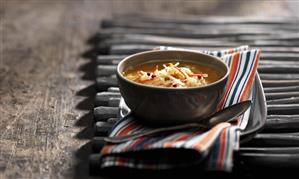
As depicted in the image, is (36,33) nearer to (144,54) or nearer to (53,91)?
(53,91)

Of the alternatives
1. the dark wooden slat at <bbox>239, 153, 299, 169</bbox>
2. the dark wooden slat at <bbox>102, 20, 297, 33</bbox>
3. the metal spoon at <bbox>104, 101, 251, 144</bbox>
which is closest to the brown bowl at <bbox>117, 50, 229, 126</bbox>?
the metal spoon at <bbox>104, 101, 251, 144</bbox>

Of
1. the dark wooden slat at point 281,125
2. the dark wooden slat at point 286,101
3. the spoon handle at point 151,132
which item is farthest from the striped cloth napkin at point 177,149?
the dark wooden slat at point 286,101

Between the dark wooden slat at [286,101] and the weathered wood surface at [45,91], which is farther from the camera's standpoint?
the dark wooden slat at [286,101]

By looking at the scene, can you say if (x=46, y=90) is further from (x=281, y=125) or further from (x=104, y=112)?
(x=281, y=125)

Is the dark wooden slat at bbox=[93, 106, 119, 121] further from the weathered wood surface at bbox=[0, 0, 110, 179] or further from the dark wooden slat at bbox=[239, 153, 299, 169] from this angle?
the dark wooden slat at bbox=[239, 153, 299, 169]

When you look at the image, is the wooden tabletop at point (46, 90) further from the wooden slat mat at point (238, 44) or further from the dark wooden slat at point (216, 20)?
the dark wooden slat at point (216, 20)

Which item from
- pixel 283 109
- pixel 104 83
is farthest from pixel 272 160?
pixel 104 83
